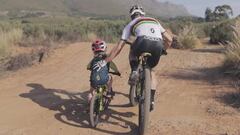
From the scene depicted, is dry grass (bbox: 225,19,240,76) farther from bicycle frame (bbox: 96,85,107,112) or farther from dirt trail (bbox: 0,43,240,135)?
bicycle frame (bbox: 96,85,107,112)

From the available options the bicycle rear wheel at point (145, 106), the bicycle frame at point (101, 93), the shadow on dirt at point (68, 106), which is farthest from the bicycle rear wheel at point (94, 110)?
the bicycle rear wheel at point (145, 106)

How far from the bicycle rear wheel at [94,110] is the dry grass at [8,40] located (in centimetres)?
820

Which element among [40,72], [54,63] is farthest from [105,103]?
[54,63]

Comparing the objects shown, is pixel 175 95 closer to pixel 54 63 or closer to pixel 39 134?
pixel 39 134

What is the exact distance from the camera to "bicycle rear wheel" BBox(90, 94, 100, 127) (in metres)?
7.91

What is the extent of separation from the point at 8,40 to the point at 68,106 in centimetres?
904

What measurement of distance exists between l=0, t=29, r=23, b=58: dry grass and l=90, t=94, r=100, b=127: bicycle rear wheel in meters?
8.20

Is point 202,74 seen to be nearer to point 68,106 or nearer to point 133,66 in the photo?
point 68,106

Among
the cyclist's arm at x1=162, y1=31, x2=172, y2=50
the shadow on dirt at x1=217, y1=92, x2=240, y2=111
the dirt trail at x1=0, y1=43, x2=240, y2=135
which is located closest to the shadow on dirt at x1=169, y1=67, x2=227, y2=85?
the dirt trail at x1=0, y1=43, x2=240, y2=135

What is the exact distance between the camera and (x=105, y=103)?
27.6ft

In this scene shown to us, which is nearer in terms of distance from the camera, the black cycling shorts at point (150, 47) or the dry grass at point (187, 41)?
the black cycling shorts at point (150, 47)

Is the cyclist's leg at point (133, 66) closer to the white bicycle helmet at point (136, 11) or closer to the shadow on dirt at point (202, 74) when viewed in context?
the white bicycle helmet at point (136, 11)

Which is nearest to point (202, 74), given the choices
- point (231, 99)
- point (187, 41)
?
point (231, 99)

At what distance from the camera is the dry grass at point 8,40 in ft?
52.7
